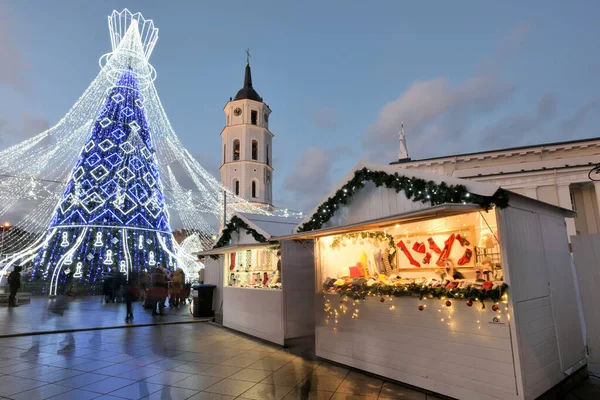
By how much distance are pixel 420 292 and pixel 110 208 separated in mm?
15264

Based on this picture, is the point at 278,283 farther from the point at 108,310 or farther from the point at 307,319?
the point at 108,310

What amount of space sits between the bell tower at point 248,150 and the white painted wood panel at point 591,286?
36.5m

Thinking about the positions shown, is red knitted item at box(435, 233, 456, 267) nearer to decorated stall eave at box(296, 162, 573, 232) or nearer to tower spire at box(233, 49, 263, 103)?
decorated stall eave at box(296, 162, 573, 232)

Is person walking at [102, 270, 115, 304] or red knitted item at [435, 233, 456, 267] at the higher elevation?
red knitted item at [435, 233, 456, 267]

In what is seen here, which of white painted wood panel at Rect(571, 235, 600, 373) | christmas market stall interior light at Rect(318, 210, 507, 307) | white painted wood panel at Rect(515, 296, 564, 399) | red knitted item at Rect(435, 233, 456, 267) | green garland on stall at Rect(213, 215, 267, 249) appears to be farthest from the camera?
green garland on stall at Rect(213, 215, 267, 249)

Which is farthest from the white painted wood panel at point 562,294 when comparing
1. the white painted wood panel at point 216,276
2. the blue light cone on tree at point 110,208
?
the blue light cone on tree at point 110,208

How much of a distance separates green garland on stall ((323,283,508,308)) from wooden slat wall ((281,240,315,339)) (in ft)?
6.98

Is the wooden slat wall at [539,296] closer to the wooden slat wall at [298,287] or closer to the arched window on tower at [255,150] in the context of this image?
the wooden slat wall at [298,287]

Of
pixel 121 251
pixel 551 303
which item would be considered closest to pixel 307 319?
pixel 551 303

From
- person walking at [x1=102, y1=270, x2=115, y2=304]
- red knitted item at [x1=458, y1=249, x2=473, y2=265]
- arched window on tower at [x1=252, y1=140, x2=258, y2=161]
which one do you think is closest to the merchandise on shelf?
red knitted item at [x1=458, y1=249, x2=473, y2=265]

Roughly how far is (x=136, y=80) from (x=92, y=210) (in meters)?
7.32

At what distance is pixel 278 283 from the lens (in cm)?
888

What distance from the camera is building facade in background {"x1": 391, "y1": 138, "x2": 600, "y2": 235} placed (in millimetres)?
13375

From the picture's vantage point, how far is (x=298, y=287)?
8766 mm
